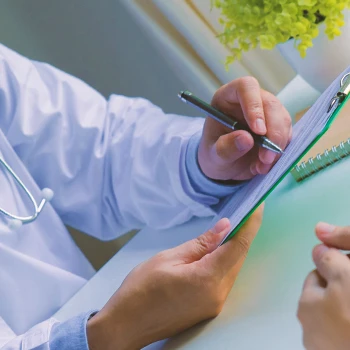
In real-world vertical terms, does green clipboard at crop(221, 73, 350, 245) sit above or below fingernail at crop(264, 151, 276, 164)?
above

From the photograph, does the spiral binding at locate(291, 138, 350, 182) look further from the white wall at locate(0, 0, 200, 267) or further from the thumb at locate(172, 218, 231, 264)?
the white wall at locate(0, 0, 200, 267)

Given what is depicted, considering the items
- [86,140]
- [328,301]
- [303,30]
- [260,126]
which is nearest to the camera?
[328,301]

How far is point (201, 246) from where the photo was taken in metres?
0.53

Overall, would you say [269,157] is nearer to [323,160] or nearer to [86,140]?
[323,160]

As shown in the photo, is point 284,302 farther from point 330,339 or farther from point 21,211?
point 21,211

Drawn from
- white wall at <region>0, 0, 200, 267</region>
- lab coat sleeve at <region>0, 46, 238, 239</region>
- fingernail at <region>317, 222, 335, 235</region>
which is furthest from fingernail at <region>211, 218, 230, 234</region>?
white wall at <region>0, 0, 200, 267</region>

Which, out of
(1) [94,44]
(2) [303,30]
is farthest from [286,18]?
(1) [94,44]

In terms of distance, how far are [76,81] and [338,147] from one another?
1.46 ft

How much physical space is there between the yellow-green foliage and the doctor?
0.12m

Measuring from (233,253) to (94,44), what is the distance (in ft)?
3.14

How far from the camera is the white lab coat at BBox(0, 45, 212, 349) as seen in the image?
2.41ft

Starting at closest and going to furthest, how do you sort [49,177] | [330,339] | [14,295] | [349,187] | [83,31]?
[330,339] < [349,187] < [14,295] < [49,177] < [83,31]

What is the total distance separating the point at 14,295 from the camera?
0.72 metres

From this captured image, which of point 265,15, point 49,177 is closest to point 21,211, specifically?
point 49,177
